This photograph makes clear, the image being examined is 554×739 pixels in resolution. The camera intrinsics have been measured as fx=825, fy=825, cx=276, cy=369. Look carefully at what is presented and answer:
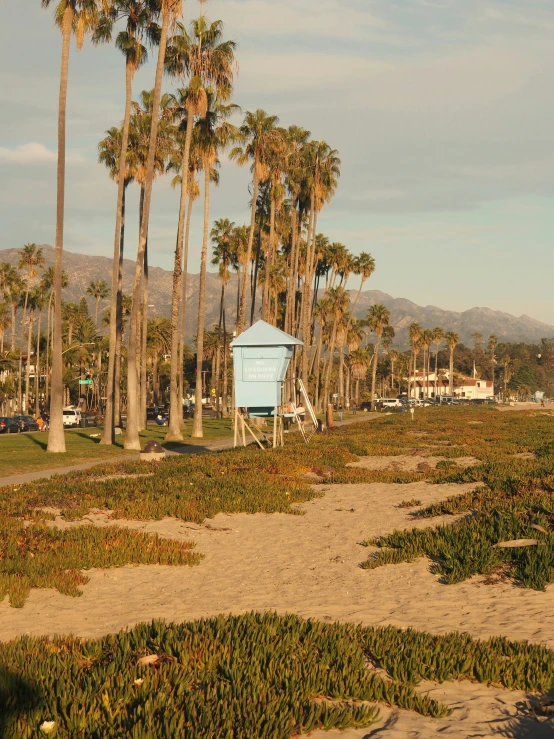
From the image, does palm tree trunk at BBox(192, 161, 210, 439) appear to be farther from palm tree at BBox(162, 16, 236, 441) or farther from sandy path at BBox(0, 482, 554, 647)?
sandy path at BBox(0, 482, 554, 647)

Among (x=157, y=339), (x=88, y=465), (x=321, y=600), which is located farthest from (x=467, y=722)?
(x=157, y=339)

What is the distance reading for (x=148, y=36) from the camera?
129ft

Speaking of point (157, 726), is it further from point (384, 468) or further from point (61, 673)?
point (384, 468)

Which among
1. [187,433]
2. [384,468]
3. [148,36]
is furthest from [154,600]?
[187,433]

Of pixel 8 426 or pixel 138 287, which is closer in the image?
pixel 138 287

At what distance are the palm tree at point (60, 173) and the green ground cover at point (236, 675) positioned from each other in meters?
26.7

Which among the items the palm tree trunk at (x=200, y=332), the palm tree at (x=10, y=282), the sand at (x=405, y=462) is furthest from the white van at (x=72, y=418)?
the sand at (x=405, y=462)

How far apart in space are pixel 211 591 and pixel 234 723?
5.05 m

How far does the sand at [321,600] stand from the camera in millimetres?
6344

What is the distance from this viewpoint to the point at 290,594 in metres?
10.4

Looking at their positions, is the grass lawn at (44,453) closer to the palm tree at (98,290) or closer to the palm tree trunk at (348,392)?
the palm tree at (98,290)

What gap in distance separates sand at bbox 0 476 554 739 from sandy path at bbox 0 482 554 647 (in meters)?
0.01

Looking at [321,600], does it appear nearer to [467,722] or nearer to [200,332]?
[467,722]

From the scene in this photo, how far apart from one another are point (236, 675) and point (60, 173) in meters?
30.7
